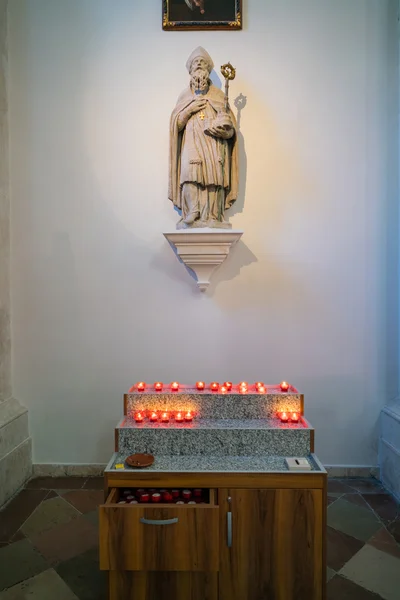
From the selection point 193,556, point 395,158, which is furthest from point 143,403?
point 395,158

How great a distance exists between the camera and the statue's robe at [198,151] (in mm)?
2738

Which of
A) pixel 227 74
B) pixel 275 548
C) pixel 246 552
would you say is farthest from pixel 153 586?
pixel 227 74

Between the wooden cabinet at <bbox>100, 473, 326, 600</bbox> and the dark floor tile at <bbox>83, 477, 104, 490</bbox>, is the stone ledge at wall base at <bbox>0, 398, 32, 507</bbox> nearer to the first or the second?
the dark floor tile at <bbox>83, 477, 104, 490</bbox>

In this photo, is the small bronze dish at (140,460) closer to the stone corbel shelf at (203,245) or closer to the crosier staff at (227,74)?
the stone corbel shelf at (203,245)

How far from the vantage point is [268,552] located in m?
1.60

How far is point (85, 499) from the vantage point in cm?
265

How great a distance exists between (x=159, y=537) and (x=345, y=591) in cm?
100

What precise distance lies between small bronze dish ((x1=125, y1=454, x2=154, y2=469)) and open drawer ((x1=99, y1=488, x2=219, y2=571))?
0.20 metres

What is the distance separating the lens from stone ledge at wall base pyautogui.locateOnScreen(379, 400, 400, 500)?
2.73 m

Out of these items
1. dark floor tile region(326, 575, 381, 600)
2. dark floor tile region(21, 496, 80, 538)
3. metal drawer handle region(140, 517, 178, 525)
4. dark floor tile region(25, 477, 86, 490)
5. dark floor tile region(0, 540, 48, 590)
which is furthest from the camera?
dark floor tile region(25, 477, 86, 490)

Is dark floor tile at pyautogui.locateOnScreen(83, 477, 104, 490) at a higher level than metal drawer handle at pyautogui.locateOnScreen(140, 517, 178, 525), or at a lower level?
lower

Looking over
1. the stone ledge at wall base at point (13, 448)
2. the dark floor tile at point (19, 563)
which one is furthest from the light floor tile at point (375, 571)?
the stone ledge at wall base at point (13, 448)

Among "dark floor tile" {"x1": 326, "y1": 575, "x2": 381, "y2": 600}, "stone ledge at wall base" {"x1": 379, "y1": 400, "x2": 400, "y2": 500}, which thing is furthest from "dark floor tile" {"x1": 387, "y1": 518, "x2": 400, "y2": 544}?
"dark floor tile" {"x1": 326, "y1": 575, "x2": 381, "y2": 600}

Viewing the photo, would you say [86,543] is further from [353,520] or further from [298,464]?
[353,520]
